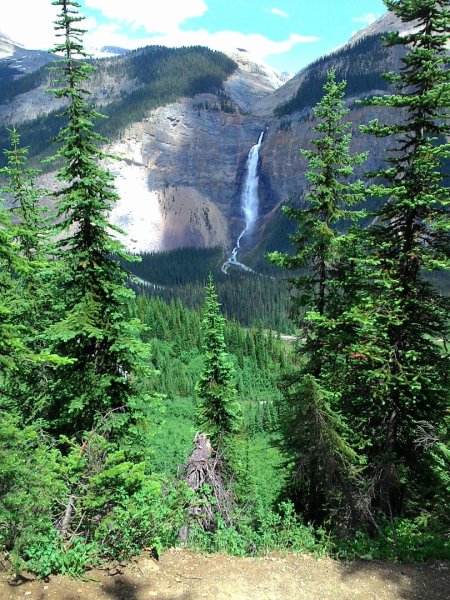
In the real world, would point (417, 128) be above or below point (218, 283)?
above

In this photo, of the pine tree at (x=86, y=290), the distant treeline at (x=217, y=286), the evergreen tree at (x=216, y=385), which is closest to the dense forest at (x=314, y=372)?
the pine tree at (x=86, y=290)

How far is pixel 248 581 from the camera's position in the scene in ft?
29.5

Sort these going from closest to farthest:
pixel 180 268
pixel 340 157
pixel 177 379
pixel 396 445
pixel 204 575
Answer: pixel 204 575, pixel 396 445, pixel 340 157, pixel 177 379, pixel 180 268

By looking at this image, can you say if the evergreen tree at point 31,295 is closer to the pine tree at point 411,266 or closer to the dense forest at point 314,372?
the dense forest at point 314,372

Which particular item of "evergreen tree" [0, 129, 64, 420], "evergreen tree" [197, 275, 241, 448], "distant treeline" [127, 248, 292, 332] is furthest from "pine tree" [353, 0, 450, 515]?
"distant treeline" [127, 248, 292, 332]

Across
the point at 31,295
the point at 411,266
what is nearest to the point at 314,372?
the point at 411,266

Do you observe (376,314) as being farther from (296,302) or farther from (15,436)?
(15,436)

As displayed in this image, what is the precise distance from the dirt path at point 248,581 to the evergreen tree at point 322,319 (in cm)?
320

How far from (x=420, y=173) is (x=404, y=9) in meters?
4.44

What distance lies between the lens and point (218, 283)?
5837 inches

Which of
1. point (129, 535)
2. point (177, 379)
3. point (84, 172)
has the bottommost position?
point (177, 379)

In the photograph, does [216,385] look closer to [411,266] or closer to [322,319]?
[322,319]

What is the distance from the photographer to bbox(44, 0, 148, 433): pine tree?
477 inches

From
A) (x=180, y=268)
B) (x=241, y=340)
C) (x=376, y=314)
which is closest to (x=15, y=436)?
(x=376, y=314)
